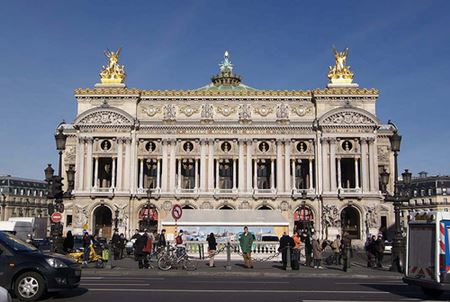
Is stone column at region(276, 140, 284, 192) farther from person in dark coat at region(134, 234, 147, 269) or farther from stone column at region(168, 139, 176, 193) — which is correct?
person in dark coat at region(134, 234, 147, 269)

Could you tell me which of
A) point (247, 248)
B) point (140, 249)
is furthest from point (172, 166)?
point (247, 248)

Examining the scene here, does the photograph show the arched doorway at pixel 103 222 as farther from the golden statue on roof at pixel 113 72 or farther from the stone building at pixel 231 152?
the golden statue on roof at pixel 113 72

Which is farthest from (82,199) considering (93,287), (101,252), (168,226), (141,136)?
(93,287)

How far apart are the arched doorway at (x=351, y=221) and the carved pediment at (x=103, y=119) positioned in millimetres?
30153

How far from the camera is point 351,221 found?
73000 mm

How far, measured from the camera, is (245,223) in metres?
57.7

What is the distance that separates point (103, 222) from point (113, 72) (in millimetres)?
20427

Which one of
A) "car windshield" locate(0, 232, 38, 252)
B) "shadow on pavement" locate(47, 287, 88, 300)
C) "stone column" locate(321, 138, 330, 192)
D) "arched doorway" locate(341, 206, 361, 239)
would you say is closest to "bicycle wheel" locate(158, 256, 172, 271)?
"shadow on pavement" locate(47, 287, 88, 300)

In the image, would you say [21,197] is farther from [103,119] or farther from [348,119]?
[348,119]

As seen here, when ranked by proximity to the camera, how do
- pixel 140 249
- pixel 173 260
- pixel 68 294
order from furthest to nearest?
1. pixel 140 249
2. pixel 173 260
3. pixel 68 294

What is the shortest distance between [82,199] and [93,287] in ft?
174

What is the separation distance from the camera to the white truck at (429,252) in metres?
16.8

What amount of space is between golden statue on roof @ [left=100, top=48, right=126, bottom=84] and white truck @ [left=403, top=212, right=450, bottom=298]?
6146 centimetres

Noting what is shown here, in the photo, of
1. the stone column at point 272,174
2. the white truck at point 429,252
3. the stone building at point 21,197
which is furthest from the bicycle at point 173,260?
the stone building at point 21,197
